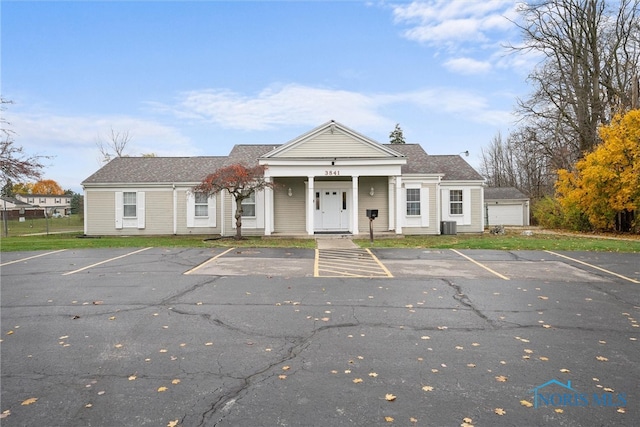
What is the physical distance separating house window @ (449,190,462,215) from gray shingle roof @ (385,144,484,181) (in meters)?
0.89

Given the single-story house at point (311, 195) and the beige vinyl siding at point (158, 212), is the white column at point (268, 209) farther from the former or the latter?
the beige vinyl siding at point (158, 212)

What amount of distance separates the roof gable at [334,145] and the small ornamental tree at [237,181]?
1.82 metres

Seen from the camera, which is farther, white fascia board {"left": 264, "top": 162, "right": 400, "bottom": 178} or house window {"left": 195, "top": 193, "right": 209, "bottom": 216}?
house window {"left": 195, "top": 193, "right": 209, "bottom": 216}

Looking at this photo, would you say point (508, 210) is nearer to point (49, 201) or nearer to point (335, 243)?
point (335, 243)

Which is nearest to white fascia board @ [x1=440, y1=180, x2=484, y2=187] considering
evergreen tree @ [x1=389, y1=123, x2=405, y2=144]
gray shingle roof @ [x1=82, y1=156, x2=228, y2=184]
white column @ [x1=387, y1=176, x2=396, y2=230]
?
white column @ [x1=387, y1=176, x2=396, y2=230]

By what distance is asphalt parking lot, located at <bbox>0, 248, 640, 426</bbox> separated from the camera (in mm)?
3086

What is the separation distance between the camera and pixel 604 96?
26.6m

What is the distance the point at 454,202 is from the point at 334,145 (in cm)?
821

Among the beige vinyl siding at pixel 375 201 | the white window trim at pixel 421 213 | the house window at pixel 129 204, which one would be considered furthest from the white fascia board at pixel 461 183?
the house window at pixel 129 204

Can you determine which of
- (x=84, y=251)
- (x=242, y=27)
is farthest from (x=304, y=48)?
(x=84, y=251)

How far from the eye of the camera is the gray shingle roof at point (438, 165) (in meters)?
21.6

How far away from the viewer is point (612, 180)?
2023 centimetres

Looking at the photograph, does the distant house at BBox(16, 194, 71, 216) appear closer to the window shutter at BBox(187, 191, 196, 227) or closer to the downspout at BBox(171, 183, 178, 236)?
the downspout at BBox(171, 183, 178, 236)

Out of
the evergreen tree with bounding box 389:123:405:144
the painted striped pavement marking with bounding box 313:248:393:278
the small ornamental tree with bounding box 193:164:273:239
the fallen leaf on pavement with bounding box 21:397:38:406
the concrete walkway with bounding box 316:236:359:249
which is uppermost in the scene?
the evergreen tree with bounding box 389:123:405:144
